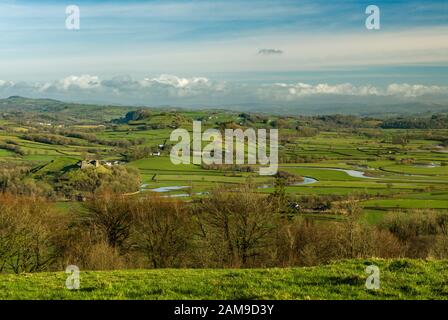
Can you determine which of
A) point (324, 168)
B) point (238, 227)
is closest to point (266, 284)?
point (238, 227)

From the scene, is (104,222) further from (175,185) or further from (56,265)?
(175,185)

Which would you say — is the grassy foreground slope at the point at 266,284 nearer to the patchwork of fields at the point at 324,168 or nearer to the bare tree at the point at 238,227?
the bare tree at the point at 238,227

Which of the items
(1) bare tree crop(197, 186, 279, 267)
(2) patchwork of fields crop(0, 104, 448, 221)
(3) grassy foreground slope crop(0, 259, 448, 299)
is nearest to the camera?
(3) grassy foreground slope crop(0, 259, 448, 299)

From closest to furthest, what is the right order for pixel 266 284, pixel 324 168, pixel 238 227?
1. pixel 266 284
2. pixel 238 227
3. pixel 324 168

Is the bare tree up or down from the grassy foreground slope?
down

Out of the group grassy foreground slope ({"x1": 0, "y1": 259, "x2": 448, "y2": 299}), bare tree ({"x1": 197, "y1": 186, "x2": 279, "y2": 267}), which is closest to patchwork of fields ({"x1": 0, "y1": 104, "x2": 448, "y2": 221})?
bare tree ({"x1": 197, "y1": 186, "x2": 279, "y2": 267})

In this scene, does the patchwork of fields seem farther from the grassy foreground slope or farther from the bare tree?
the grassy foreground slope

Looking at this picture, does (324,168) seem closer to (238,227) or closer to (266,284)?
(238,227)
